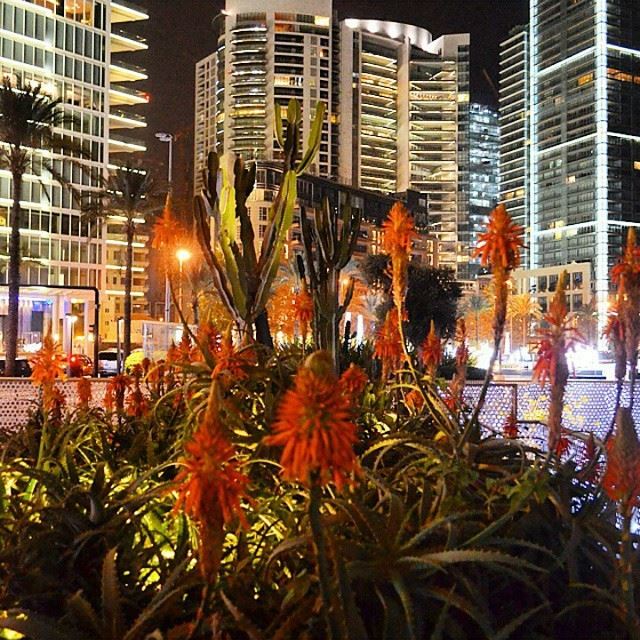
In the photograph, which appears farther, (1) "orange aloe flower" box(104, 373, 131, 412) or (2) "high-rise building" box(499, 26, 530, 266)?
(2) "high-rise building" box(499, 26, 530, 266)

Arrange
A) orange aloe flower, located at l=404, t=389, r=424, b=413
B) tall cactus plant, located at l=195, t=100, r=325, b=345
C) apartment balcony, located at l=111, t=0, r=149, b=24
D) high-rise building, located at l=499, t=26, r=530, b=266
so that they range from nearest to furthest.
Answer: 1. orange aloe flower, located at l=404, t=389, r=424, b=413
2. tall cactus plant, located at l=195, t=100, r=325, b=345
3. apartment balcony, located at l=111, t=0, r=149, b=24
4. high-rise building, located at l=499, t=26, r=530, b=266

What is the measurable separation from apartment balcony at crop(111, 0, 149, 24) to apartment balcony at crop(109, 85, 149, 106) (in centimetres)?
615

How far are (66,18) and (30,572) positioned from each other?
226 feet

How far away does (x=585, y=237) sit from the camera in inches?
4432

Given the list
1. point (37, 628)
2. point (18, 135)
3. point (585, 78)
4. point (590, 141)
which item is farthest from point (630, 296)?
point (585, 78)

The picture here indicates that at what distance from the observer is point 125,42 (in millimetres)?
68062

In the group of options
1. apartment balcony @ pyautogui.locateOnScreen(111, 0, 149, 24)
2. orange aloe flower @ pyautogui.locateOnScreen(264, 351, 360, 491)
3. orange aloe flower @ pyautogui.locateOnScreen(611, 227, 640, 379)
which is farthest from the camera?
apartment balcony @ pyautogui.locateOnScreen(111, 0, 149, 24)

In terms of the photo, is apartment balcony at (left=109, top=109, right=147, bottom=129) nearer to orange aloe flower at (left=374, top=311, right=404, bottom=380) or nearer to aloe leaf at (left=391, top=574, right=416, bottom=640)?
orange aloe flower at (left=374, top=311, right=404, bottom=380)

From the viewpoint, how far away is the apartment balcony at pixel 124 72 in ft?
222

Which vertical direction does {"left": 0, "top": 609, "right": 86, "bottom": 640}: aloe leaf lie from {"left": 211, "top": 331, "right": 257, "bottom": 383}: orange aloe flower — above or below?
below

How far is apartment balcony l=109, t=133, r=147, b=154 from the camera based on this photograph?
6932 centimetres

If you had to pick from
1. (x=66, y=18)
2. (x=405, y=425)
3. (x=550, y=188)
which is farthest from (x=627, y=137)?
(x=405, y=425)

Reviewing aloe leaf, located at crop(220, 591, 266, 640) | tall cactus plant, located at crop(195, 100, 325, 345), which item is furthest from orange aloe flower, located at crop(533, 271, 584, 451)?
tall cactus plant, located at crop(195, 100, 325, 345)

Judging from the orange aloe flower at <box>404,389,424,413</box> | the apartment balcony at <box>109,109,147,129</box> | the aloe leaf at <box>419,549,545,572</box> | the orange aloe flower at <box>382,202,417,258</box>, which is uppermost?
the apartment balcony at <box>109,109,147,129</box>
